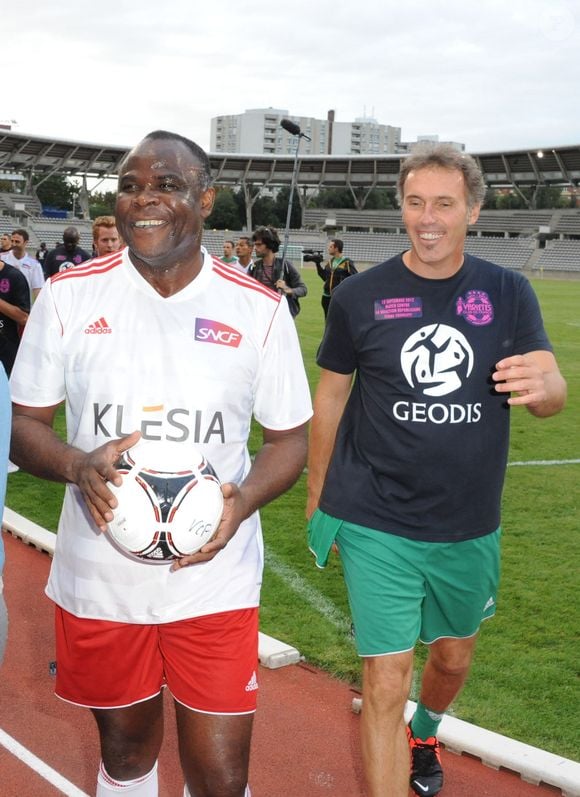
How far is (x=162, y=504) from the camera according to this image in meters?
2.28

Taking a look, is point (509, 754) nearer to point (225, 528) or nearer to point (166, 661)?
point (166, 661)

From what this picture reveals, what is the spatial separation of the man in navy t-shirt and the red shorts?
756 mm

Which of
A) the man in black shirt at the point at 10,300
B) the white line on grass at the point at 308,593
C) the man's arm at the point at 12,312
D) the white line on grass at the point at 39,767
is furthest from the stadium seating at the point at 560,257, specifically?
the white line on grass at the point at 39,767

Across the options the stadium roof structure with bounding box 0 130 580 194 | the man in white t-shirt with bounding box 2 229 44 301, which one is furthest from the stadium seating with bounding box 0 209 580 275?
the man in white t-shirt with bounding box 2 229 44 301

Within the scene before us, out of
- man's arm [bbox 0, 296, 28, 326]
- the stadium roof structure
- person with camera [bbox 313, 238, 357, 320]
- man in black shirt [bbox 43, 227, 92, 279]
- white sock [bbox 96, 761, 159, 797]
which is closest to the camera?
white sock [bbox 96, 761, 159, 797]

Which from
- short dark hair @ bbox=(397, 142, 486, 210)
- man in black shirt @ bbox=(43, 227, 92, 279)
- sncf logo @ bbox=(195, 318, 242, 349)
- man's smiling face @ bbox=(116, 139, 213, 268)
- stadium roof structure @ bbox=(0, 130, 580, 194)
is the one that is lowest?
man in black shirt @ bbox=(43, 227, 92, 279)

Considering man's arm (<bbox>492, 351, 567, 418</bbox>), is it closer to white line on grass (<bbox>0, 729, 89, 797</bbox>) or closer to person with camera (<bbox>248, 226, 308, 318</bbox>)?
white line on grass (<bbox>0, 729, 89, 797</bbox>)

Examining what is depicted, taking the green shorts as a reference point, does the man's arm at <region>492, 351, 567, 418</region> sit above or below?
above

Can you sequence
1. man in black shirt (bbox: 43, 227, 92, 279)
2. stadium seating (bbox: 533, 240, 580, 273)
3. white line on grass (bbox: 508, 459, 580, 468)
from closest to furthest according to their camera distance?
white line on grass (bbox: 508, 459, 580, 468)
man in black shirt (bbox: 43, 227, 92, 279)
stadium seating (bbox: 533, 240, 580, 273)

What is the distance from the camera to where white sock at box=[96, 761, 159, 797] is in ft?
9.12

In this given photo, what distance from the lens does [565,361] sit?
1864 centimetres

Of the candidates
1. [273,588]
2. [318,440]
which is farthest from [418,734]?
[273,588]

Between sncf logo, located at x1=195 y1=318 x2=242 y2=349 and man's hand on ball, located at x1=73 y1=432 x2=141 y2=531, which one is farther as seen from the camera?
sncf logo, located at x1=195 y1=318 x2=242 y2=349

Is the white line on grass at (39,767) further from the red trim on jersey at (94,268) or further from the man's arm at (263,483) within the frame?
the red trim on jersey at (94,268)
